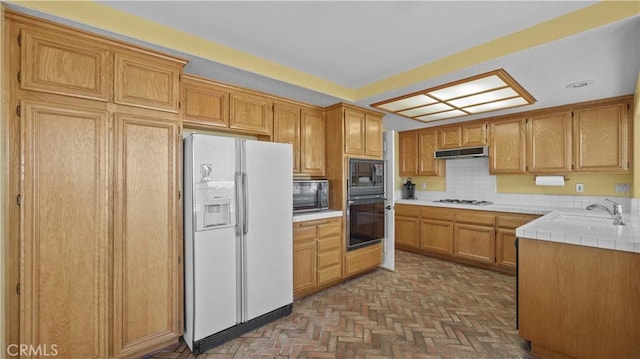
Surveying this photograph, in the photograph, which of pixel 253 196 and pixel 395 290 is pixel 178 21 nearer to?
pixel 253 196

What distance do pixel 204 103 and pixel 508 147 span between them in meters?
4.32

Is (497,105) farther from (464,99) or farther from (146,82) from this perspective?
(146,82)

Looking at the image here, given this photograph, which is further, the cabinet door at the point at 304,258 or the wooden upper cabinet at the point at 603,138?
the wooden upper cabinet at the point at 603,138

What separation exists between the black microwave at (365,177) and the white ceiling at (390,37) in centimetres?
114

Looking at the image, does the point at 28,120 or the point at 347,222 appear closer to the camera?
the point at 28,120

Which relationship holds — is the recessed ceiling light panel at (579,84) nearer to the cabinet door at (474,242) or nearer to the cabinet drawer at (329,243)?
the cabinet door at (474,242)

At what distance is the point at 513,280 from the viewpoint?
3623mm

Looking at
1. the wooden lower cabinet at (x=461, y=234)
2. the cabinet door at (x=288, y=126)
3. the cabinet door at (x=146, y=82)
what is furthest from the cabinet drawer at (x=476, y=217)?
the cabinet door at (x=146, y=82)

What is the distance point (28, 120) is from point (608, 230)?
4113 millimetres

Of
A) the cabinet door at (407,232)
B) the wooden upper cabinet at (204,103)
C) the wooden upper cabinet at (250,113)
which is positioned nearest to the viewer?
the wooden upper cabinet at (204,103)

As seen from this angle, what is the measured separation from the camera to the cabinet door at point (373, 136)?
379cm

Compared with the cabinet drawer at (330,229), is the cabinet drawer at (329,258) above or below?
below

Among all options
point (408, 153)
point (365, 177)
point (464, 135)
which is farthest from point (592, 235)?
point (408, 153)

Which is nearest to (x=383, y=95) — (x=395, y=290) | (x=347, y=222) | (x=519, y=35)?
(x=519, y=35)
